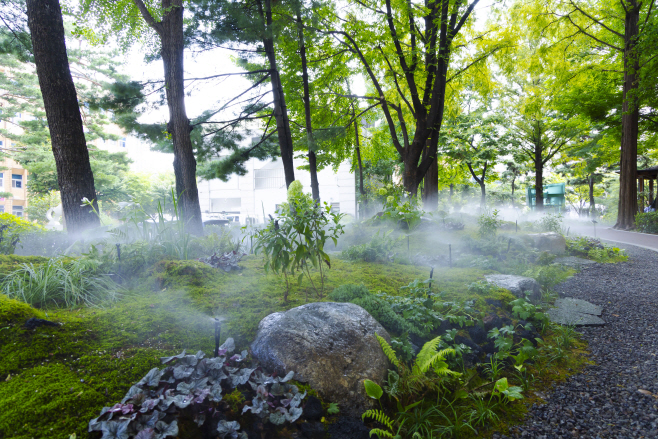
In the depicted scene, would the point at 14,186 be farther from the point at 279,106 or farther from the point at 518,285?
the point at 518,285

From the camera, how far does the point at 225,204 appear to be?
2920 centimetres

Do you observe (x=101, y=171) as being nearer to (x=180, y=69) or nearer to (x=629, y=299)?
(x=180, y=69)

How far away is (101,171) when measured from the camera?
1684 cm

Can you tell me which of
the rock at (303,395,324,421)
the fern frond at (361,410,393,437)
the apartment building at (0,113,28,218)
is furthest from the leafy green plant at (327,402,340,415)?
the apartment building at (0,113,28,218)

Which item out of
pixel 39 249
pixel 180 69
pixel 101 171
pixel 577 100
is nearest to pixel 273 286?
pixel 39 249

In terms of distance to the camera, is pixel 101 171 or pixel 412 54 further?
pixel 101 171

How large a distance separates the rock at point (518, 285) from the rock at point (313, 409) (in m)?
3.12

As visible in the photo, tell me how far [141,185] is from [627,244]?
104 feet

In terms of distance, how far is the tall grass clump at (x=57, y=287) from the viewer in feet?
8.83

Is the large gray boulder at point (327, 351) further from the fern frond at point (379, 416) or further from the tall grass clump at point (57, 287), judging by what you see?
the tall grass clump at point (57, 287)

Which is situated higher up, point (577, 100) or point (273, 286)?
point (577, 100)

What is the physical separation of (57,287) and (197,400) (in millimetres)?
2047

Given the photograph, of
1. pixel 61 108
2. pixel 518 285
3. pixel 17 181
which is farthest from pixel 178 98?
pixel 17 181

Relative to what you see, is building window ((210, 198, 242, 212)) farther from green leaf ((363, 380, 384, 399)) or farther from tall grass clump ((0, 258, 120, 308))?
green leaf ((363, 380, 384, 399))
